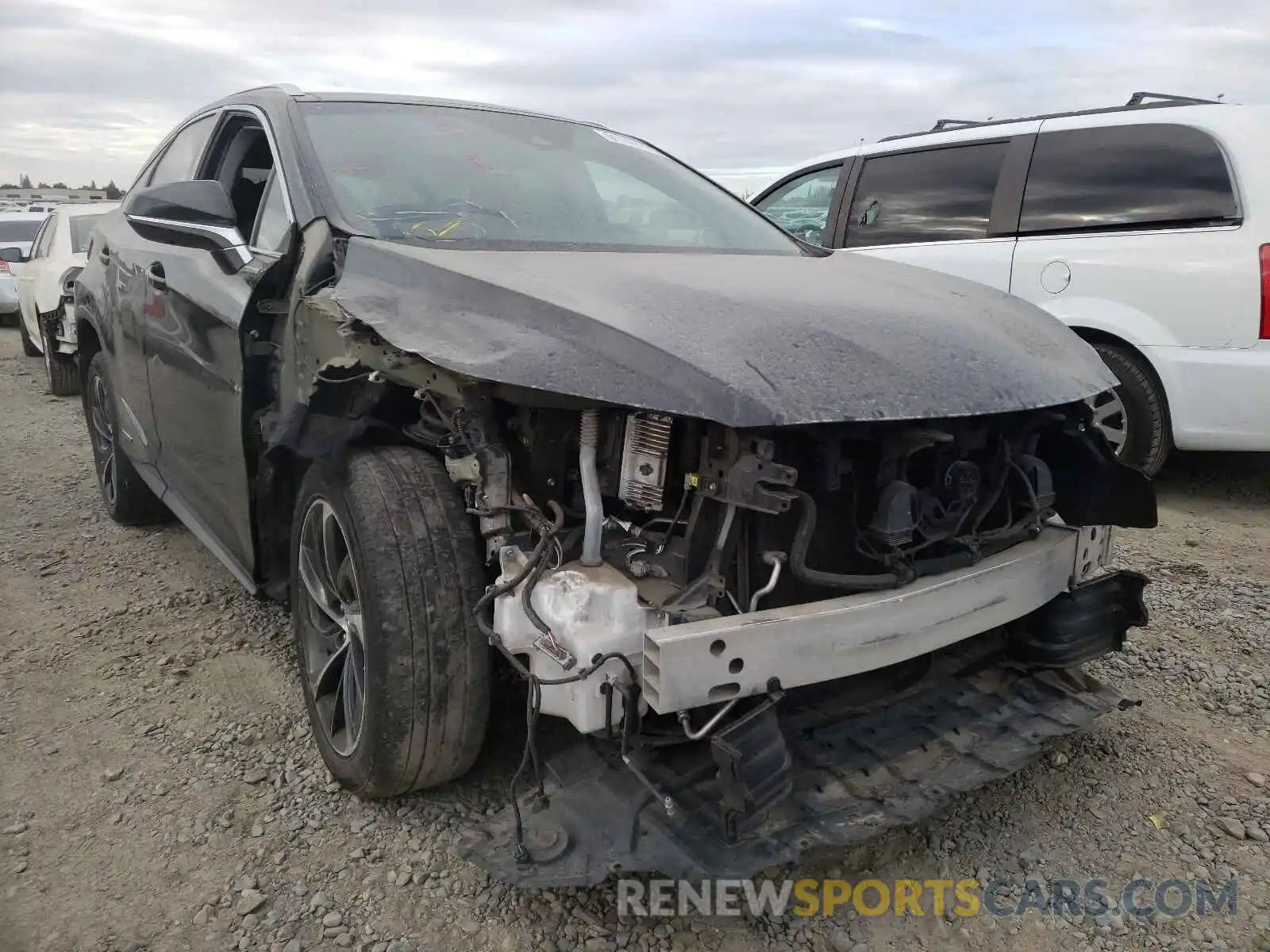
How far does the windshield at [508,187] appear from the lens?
263cm

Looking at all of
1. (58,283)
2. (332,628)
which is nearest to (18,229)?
(58,283)

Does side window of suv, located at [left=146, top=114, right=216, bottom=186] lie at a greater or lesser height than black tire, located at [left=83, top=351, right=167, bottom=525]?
greater

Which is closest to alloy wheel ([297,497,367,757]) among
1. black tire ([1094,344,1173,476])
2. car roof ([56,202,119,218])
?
black tire ([1094,344,1173,476])

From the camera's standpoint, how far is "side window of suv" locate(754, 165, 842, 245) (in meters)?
6.36

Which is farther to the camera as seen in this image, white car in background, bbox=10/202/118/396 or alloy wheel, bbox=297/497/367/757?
white car in background, bbox=10/202/118/396

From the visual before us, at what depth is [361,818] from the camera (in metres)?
2.39

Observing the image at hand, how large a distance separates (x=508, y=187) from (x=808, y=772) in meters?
1.91

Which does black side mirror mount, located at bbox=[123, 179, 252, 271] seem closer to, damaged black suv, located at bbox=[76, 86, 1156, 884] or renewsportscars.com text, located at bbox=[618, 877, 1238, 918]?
damaged black suv, located at bbox=[76, 86, 1156, 884]

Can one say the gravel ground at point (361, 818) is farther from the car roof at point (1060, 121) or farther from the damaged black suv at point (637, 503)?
the car roof at point (1060, 121)

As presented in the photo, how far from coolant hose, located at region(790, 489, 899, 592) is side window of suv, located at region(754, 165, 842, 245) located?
466 cm

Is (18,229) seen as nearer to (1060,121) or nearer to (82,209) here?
(82,209)

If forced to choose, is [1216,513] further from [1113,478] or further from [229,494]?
[229,494]

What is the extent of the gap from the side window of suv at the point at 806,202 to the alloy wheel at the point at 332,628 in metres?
4.65

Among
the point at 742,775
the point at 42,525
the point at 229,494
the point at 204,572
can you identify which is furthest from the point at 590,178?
the point at 42,525
